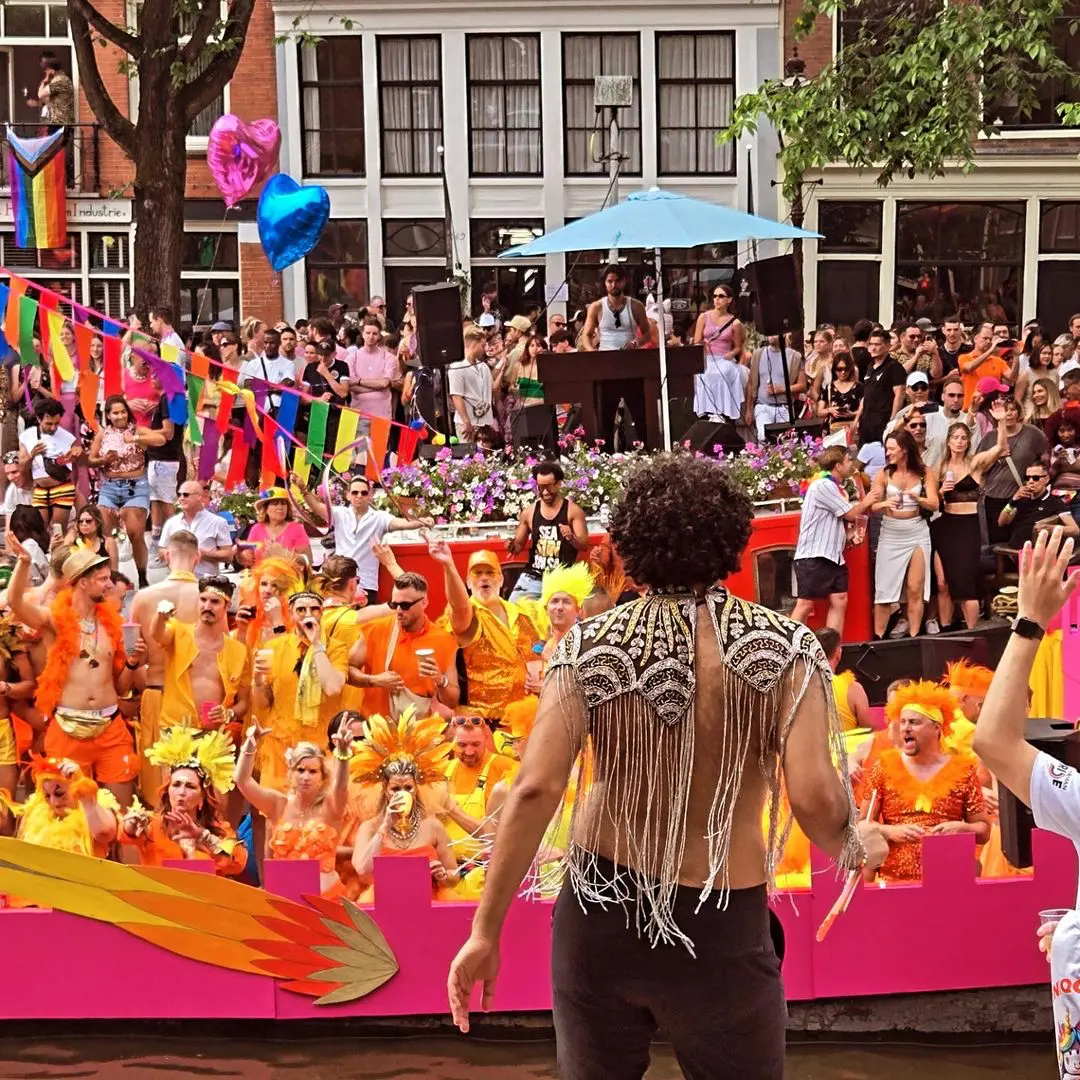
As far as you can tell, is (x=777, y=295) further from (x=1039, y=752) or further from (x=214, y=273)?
(x=214, y=273)

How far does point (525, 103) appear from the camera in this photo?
2455 centimetres

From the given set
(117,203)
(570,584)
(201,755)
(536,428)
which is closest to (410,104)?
(117,203)

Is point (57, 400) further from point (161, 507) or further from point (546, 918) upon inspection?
point (546, 918)

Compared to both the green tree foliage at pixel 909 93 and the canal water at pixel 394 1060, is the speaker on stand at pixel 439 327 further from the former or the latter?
the canal water at pixel 394 1060

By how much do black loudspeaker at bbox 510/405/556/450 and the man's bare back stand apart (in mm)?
4809

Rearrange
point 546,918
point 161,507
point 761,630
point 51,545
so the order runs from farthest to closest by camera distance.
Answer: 1. point 161,507
2. point 51,545
3. point 546,918
4. point 761,630

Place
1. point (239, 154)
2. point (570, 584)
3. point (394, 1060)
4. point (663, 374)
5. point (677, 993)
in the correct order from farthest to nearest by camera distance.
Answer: point (239, 154) < point (663, 374) < point (570, 584) < point (394, 1060) < point (677, 993)

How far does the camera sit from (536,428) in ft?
45.5

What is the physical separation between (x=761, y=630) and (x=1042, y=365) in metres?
11.4

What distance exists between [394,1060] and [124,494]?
673 cm

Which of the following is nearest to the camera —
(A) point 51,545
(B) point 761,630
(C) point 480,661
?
(B) point 761,630

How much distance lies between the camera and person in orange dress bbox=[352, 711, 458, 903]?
23.7 ft

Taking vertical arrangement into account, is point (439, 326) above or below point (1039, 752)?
above

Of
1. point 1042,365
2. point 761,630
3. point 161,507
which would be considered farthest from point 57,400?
point 761,630
